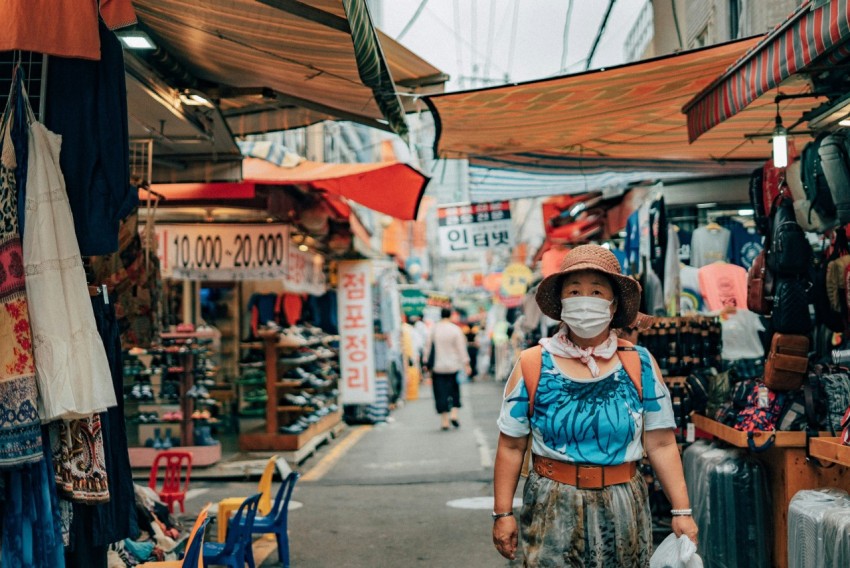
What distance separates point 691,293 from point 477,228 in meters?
9.12

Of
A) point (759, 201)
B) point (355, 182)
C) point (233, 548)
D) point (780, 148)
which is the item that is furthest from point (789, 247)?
point (355, 182)

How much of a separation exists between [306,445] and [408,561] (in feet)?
22.5

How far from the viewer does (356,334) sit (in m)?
16.7

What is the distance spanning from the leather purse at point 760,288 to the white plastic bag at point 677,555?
2.52 meters

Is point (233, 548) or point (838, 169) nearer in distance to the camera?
point (838, 169)

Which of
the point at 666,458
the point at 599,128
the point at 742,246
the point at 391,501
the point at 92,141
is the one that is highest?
the point at 599,128

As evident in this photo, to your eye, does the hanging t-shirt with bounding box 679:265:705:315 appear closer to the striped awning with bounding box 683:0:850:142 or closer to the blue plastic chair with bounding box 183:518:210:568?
the striped awning with bounding box 683:0:850:142

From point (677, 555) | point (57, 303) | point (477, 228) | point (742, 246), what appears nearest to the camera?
point (57, 303)

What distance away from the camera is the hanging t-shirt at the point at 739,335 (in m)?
9.13

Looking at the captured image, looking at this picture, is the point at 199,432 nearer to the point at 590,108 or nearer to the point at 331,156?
the point at 590,108

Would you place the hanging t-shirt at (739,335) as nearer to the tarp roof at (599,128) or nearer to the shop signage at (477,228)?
the tarp roof at (599,128)

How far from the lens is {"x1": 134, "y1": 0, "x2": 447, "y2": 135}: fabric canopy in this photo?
17.2ft

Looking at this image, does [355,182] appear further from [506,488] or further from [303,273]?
[506,488]

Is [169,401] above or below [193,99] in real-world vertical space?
below
